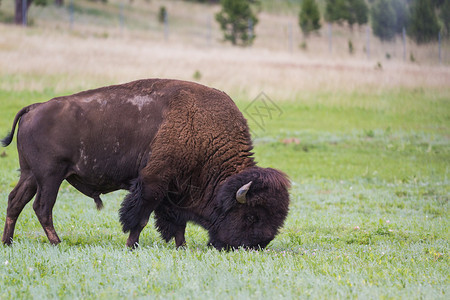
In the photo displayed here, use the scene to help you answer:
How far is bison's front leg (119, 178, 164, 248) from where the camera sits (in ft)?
25.6

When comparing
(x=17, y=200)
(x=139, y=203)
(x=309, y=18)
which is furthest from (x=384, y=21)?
(x=17, y=200)

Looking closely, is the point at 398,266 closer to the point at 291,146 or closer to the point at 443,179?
the point at 443,179

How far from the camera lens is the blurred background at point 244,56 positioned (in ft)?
90.0

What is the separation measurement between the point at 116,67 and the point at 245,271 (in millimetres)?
25441

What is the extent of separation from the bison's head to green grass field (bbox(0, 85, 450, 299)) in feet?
1.00

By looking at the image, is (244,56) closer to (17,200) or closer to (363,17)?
(363,17)

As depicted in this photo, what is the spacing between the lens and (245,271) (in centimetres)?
611

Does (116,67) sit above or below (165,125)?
below

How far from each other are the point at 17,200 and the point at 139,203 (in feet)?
5.53

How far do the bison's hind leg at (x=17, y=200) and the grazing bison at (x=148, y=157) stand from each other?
13mm

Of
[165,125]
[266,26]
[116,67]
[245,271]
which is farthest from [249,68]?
[266,26]

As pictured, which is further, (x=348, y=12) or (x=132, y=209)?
(x=348, y=12)

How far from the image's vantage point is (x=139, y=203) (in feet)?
25.6

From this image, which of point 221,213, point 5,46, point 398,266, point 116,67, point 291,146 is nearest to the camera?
point 398,266
